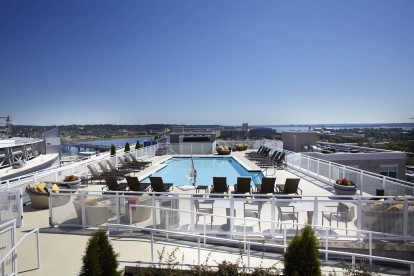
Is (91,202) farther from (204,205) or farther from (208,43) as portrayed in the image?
(208,43)

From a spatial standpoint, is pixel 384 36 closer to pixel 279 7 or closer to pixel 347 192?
pixel 279 7

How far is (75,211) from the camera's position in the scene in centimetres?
595

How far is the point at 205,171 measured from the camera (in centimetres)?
1505

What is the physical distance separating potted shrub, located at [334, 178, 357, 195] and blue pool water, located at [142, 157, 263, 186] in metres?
3.30

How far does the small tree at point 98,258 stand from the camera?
10.3ft

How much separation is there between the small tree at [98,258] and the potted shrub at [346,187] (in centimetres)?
757

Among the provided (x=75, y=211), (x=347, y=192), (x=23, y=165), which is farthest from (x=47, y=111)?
(x=347, y=192)

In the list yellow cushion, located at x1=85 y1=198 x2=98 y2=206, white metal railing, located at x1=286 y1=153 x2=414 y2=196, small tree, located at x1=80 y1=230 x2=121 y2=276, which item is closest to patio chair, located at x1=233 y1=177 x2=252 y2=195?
white metal railing, located at x1=286 y1=153 x2=414 y2=196

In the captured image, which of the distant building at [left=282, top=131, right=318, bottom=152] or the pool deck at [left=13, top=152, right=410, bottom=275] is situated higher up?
the distant building at [left=282, top=131, right=318, bottom=152]

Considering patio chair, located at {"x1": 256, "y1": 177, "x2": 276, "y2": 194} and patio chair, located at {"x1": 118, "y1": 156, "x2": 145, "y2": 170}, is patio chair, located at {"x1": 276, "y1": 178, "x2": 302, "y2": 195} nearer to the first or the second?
patio chair, located at {"x1": 256, "y1": 177, "x2": 276, "y2": 194}

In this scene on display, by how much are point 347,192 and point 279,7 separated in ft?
43.3

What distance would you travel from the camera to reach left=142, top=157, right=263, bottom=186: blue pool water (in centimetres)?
1266

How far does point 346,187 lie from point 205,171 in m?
8.21

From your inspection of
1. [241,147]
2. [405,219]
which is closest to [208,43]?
[241,147]
